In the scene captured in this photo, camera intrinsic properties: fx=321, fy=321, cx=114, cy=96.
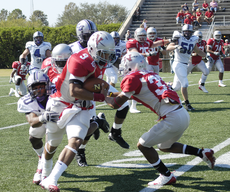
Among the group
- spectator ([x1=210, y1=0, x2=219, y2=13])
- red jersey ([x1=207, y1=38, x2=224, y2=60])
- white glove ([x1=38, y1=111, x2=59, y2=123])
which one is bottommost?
red jersey ([x1=207, y1=38, x2=224, y2=60])

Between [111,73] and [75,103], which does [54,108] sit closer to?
[75,103]

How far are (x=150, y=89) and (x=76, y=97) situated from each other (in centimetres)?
80

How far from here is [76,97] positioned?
3.15 m

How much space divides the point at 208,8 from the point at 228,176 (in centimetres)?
2279

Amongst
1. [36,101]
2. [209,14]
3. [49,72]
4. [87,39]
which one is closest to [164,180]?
[36,101]

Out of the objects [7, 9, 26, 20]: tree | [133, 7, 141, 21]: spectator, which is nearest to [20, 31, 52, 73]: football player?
[133, 7, 141, 21]: spectator

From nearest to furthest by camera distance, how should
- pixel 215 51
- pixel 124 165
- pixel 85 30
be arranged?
1. pixel 124 165
2. pixel 85 30
3. pixel 215 51

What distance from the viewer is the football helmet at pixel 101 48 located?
10.5ft

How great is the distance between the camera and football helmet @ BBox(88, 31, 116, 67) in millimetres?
3211

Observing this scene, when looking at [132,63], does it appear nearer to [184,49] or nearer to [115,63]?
[184,49]

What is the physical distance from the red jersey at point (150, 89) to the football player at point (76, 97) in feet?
0.93

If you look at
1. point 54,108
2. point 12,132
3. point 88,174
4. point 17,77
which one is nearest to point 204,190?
point 88,174

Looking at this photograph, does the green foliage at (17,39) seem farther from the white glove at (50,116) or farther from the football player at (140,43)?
the white glove at (50,116)

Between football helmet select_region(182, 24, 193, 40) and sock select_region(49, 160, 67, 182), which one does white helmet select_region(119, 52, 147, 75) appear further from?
football helmet select_region(182, 24, 193, 40)
